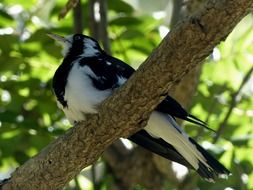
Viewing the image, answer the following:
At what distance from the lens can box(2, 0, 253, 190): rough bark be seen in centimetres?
306

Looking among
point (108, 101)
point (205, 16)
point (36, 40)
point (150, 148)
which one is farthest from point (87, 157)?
point (36, 40)

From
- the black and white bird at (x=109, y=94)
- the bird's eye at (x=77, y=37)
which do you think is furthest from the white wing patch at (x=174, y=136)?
the bird's eye at (x=77, y=37)

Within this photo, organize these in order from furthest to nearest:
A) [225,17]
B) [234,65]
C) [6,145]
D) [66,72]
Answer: [234,65] < [6,145] < [66,72] < [225,17]

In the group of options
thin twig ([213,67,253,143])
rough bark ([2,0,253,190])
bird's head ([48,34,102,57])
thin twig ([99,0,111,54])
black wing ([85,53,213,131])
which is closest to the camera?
rough bark ([2,0,253,190])

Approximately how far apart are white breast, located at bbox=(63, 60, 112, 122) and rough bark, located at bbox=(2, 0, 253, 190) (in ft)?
0.99

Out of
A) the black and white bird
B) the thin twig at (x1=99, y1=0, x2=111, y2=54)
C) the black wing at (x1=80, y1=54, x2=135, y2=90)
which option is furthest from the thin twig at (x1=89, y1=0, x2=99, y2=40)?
the black wing at (x1=80, y1=54, x2=135, y2=90)

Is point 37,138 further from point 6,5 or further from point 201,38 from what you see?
point 201,38

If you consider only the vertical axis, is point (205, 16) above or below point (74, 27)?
above

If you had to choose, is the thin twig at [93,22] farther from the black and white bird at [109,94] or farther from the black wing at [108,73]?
the black wing at [108,73]

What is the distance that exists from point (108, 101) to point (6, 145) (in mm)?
1439

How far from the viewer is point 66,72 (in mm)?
4164

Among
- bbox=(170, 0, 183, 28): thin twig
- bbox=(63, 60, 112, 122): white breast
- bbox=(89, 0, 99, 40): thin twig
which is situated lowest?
bbox=(89, 0, 99, 40): thin twig

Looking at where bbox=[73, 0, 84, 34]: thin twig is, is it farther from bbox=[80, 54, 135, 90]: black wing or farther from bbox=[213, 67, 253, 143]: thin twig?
bbox=[213, 67, 253, 143]: thin twig

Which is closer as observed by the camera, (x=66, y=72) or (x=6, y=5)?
(x=66, y=72)
